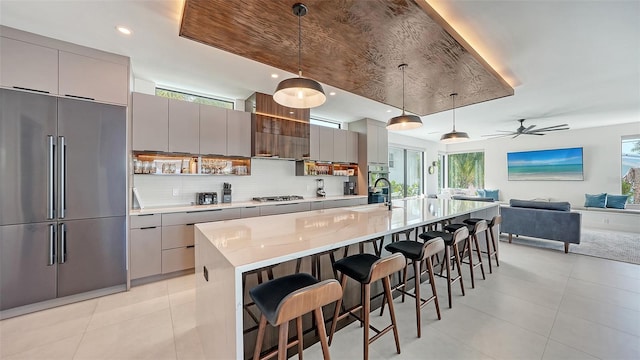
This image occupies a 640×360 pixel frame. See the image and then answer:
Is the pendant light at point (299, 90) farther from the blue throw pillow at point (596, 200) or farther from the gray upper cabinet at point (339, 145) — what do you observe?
the blue throw pillow at point (596, 200)

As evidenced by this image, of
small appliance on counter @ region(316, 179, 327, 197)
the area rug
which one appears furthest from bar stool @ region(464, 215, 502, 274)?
small appliance on counter @ region(316, 179, 327, 197)

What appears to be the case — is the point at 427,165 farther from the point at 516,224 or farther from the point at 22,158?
the point at 22,158

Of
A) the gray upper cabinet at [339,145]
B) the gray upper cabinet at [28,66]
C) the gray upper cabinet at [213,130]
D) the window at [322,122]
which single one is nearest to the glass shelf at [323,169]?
the gray upper cabinet at [339,145]

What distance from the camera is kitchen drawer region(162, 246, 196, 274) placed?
2938 millimetres

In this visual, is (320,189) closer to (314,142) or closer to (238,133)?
(314,142)

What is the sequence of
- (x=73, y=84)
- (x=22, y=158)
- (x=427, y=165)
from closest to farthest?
(x=22, y=158)
(x=73, y=84)
(x=427, y=165)

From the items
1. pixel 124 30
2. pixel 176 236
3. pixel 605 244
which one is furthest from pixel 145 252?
pixel 605 244

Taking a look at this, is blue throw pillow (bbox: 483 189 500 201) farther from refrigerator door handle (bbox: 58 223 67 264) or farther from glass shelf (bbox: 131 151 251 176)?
refrigerator door handle (bbox: 58 223 67 264)

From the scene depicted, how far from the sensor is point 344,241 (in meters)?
1.51

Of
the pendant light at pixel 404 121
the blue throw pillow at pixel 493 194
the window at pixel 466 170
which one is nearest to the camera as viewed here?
Answer: the pendant light at pixel 404 121

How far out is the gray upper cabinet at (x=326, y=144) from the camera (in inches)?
191

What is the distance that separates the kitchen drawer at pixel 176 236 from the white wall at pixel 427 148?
596 centimetres

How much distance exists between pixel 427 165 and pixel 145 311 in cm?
841

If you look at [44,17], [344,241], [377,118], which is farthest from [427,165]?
[44,17]
